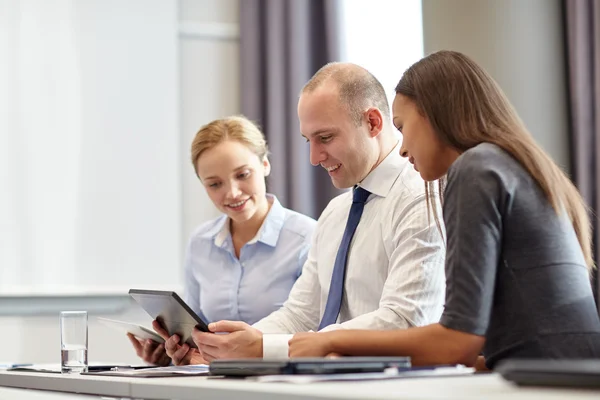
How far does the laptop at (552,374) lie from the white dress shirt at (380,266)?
2.91ft

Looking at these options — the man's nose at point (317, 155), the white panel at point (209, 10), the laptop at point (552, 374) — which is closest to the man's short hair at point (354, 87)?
the man's nose at point (317, 155)

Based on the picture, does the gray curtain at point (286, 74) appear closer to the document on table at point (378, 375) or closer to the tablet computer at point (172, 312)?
the tablet computer at point (172, 312)

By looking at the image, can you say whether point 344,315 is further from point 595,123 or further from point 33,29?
point 33,29

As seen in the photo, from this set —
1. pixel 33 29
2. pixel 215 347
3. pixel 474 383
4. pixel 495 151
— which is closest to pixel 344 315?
pixel 215 347

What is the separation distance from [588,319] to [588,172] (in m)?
1.98

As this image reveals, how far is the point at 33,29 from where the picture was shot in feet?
12.9

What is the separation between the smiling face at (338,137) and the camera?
2461mm

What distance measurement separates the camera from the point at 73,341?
2131mm

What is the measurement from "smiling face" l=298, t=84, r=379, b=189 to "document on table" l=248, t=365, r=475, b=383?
1.11m

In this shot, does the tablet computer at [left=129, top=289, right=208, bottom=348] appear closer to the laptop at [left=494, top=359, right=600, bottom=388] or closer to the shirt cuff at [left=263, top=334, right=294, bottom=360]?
the shirt cuff at [left=263, top=334, right=294, bottom=360]

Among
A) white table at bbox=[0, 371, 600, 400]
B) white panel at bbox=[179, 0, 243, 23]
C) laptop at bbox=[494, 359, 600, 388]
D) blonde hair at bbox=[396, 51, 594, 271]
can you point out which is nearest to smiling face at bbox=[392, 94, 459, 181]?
blonde hair at bbox=[396, 51, 594, 271]

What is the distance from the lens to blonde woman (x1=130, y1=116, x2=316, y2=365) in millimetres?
3076

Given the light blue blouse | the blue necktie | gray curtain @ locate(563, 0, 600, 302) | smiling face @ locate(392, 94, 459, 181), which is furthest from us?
gray curtain @ locate(563, 0, 600, 302)

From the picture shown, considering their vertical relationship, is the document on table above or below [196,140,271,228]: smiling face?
below
